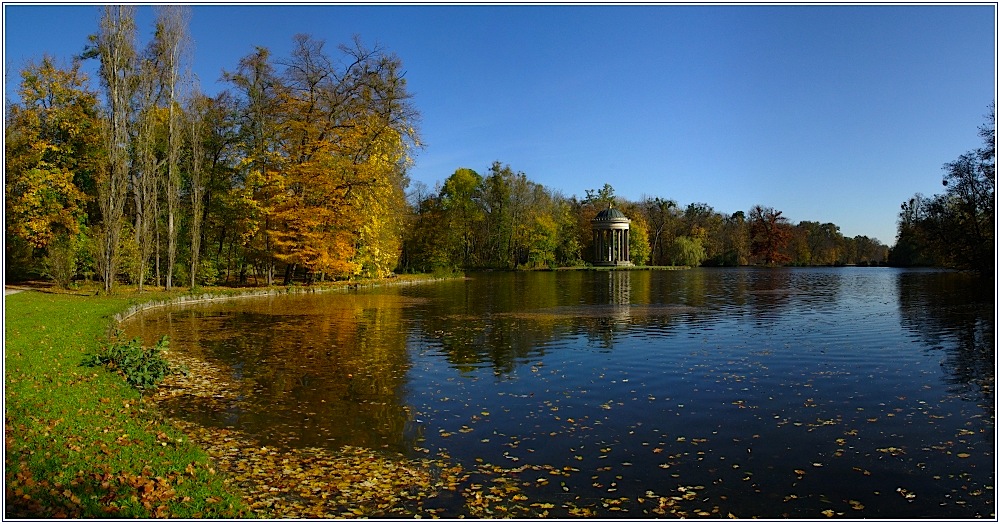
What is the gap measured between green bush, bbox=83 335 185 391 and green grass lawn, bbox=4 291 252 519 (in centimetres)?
23

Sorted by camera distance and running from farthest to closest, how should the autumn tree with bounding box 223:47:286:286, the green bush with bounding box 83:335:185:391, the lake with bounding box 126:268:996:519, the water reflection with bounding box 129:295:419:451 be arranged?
the autumn tree with bounding box 223:47:286:286
the green bush with bounding box 83:335:185:391
the water reflection with bounding box 129:295:419:451
the lake with bounding box 126:268:996:519

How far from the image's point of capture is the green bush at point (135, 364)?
10492 millimetres

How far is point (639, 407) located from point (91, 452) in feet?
21.3

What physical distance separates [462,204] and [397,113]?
2936cm

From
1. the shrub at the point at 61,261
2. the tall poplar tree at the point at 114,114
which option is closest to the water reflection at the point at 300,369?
the tall poplar tree at the point at 114,114

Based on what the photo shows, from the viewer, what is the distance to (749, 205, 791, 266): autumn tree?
4055 inches

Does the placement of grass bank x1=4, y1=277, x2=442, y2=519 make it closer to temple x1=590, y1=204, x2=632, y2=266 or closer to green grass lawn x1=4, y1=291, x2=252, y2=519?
green grass lawn x1=4, y1=291, x2=252, y2=519

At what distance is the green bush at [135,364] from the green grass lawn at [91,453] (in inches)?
9.0

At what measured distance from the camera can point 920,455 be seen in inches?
281

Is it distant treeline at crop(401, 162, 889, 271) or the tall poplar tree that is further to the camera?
distant treeline at crop(401, 162, 889, 271)

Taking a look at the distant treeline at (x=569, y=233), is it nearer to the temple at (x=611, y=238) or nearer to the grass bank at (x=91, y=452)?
the temple at (x=611, y=238)

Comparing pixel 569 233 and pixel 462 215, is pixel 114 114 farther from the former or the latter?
pixel 569 233

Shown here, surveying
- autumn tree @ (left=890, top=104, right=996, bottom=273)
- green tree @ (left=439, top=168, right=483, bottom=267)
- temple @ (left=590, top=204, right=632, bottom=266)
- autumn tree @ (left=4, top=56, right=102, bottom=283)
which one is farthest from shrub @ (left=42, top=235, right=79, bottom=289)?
temple @ (left=590, top=204, right=632, bottom=266)

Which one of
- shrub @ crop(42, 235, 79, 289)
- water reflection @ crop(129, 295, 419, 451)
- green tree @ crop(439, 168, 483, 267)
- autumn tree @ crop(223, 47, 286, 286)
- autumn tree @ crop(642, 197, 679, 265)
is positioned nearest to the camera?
water reflection @ crop(129, 295, 419, 451)
